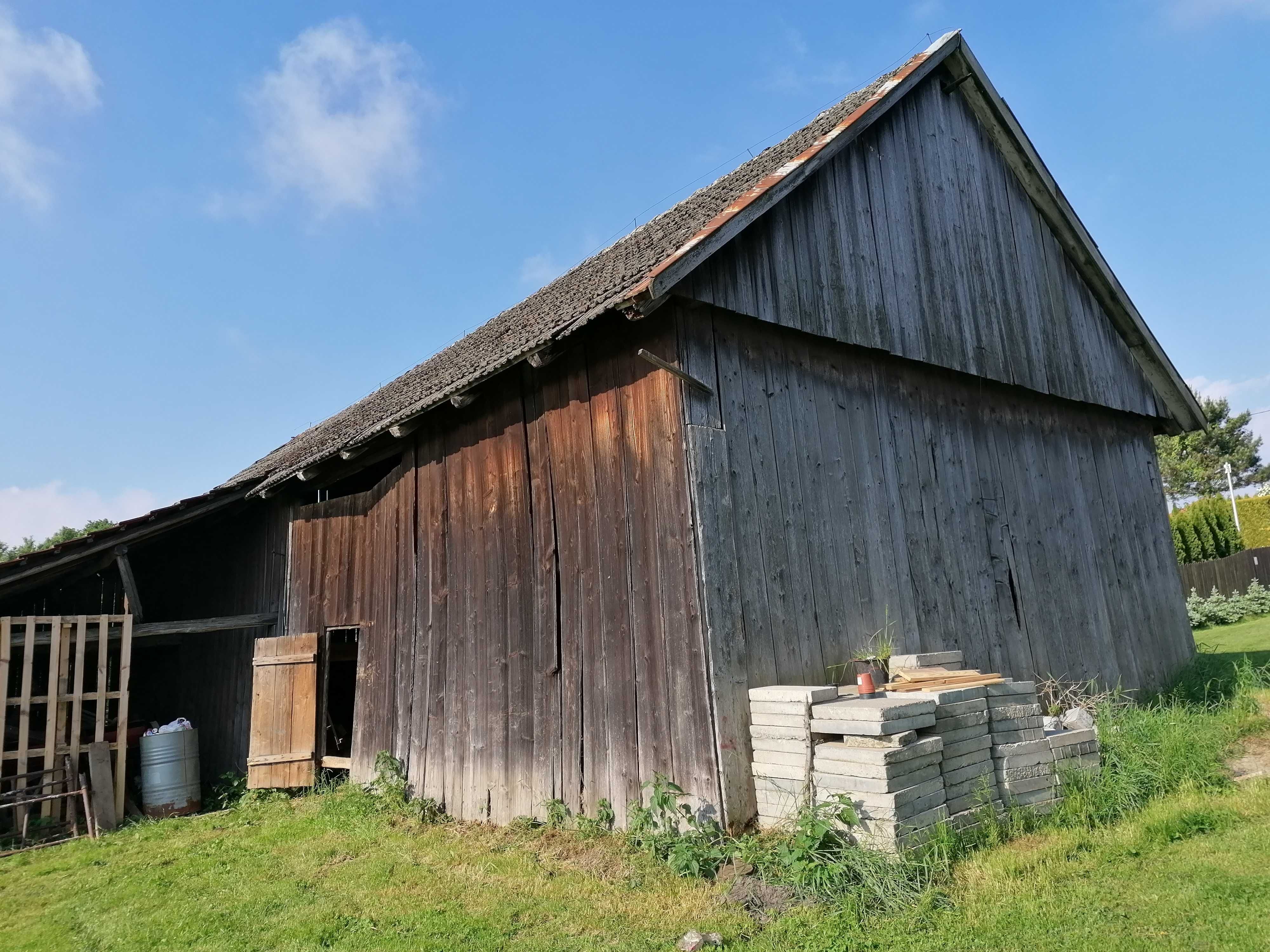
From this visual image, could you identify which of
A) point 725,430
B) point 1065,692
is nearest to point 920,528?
point 1065,692

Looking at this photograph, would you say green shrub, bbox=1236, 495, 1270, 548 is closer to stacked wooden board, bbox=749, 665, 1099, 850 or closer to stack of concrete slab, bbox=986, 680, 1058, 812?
stack of concrete slab, bbox=986, 680, 1058, 812

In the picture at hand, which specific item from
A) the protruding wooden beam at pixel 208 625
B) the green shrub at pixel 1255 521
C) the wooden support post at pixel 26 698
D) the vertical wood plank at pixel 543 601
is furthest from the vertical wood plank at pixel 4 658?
the green shrub at pixel 1255 521

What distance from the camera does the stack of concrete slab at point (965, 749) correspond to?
18.4 ft

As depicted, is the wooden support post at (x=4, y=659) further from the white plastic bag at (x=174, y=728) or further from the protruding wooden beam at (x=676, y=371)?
the protruding wooden beam at (x=676, y=371)

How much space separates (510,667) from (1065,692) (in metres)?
5.45

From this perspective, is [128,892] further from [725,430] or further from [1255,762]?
[1255,762]

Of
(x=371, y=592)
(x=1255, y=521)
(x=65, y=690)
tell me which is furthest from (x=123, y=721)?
(x=1255, y=521)

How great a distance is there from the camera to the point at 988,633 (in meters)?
8.59

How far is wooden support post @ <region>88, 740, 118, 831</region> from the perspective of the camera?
8.91 m

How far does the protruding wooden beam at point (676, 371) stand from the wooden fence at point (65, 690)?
7.18 metres

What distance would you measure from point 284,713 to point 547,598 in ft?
15.0

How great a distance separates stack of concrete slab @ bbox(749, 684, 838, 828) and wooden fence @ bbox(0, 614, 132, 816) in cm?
733

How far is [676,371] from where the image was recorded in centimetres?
643

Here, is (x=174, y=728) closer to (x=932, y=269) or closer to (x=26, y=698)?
(x=26, y=698)
